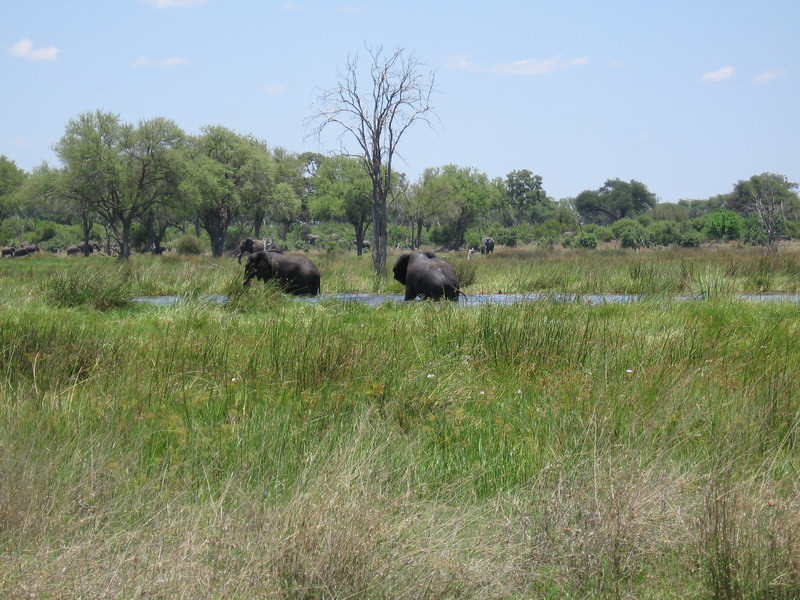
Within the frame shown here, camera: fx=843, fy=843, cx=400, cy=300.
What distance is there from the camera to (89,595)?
2762 millimetres

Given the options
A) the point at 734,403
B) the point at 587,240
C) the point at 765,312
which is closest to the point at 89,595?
the point at 734,403

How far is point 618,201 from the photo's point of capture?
10000 cm

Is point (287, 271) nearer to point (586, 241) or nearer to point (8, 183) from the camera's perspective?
point (586, 241)

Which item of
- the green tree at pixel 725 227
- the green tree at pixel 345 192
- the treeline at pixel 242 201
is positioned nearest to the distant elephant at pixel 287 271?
the treeline at pixel 242 201

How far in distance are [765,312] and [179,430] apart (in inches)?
318

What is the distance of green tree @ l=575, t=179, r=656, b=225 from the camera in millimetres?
100000

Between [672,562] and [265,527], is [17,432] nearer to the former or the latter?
[265,527]

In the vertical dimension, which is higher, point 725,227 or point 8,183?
point 8,183

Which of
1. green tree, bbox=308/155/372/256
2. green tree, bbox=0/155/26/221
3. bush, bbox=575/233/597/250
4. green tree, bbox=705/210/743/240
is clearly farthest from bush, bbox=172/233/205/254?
green tree, bbox=705/210/743/240

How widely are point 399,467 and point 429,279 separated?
30.8ft

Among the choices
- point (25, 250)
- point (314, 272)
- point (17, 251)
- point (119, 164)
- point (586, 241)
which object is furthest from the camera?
point (586, 241)

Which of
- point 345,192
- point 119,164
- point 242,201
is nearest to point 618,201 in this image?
point 345,192

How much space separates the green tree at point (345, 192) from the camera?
6144cm

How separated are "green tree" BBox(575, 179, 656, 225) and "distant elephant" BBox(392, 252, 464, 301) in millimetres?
88036
